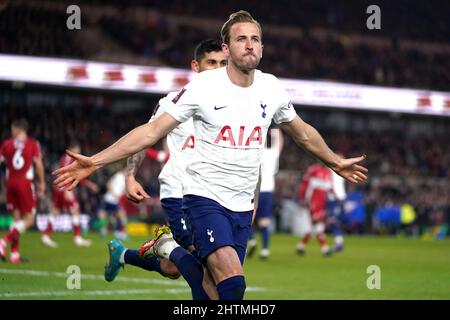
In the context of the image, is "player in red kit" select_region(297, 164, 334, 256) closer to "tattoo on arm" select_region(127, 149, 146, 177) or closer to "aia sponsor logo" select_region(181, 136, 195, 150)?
"tattoo on arm" select_region(127, 149, 146, 177)

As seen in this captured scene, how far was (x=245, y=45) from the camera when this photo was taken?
678 cm

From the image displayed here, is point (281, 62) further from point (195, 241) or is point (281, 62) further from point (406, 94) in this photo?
point (195, 241)

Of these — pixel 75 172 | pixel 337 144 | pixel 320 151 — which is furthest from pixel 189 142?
pixel 337 144

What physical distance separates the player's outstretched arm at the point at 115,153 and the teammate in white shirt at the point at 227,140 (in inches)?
0.4

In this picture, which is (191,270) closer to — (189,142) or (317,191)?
(189,142)

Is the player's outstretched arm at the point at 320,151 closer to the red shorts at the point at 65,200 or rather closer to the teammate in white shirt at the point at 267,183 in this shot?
the teammate in white shirt at the point at 267,183

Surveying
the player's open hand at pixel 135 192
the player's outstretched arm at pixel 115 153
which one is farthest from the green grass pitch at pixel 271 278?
the player's outstretched arm at pixel 115 153

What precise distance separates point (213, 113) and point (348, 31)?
37.9 meters

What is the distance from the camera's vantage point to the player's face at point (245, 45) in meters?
6.76

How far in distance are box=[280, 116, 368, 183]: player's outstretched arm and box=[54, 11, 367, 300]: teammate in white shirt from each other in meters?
0.28

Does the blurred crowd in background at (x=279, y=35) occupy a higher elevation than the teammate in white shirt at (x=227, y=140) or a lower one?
higher

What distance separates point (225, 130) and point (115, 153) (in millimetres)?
879

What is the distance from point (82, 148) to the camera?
105 ft

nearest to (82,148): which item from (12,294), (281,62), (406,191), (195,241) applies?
(281,62)
